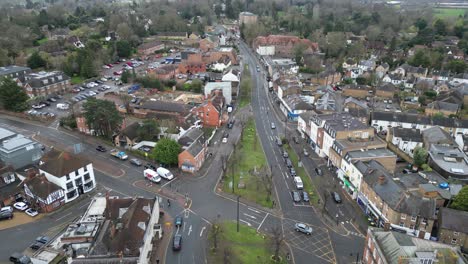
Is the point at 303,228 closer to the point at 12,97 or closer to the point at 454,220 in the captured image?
the point at 454,220

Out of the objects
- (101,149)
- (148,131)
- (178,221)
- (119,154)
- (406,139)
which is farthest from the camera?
(406,139)

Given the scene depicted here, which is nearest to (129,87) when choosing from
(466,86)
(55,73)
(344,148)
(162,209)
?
(55,73)

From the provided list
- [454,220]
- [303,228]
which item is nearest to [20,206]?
[303,228]

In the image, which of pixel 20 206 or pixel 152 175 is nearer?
pixel 20 206

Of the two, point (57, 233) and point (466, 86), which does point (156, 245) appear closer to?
point (57, 233)

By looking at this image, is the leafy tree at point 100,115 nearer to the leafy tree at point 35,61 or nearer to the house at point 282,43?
the leafy tree at point 35,61

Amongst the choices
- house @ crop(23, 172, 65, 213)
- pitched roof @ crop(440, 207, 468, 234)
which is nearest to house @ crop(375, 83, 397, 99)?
pitched roof @ crop(440, 207, 468, 234)
